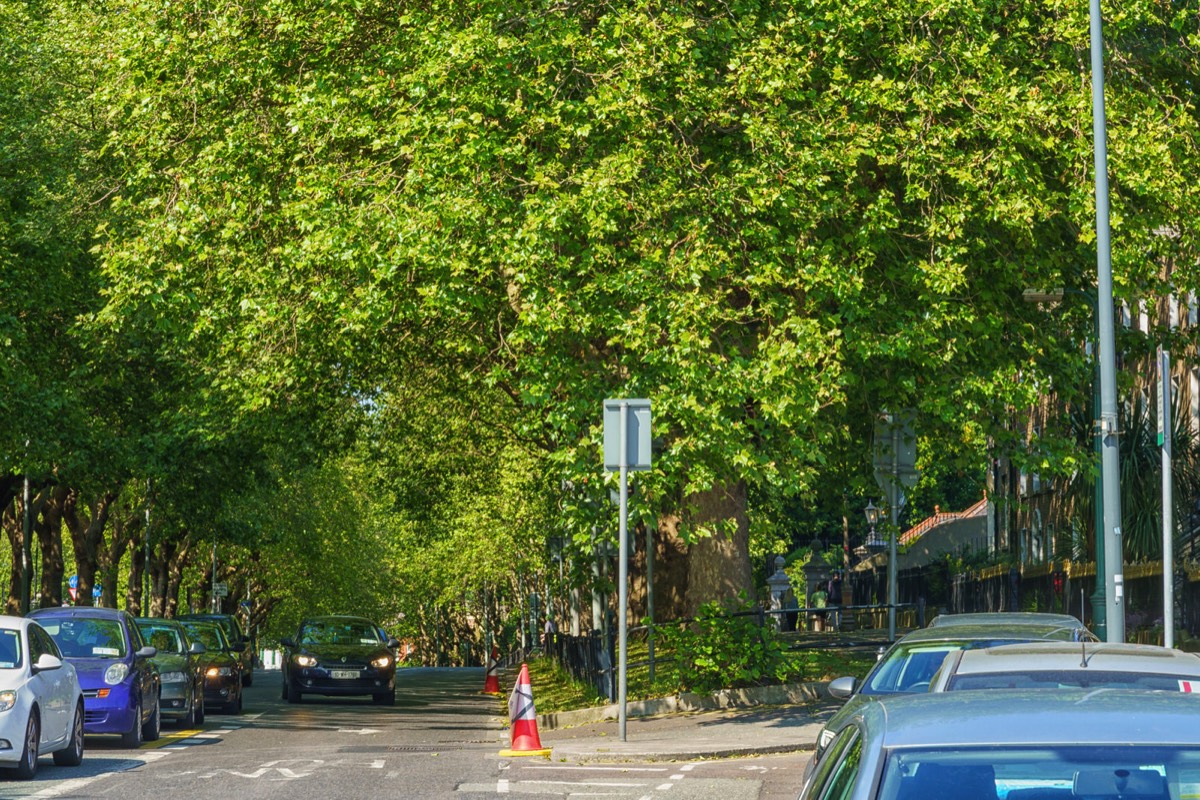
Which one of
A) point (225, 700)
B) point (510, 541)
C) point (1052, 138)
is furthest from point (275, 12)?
point (510, 541)

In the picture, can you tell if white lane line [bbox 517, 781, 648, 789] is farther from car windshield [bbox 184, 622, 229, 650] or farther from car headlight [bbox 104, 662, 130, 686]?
car windshield [bbox 184, 622, 229, 650]

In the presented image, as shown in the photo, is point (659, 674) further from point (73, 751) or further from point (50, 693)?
point (50, 693)

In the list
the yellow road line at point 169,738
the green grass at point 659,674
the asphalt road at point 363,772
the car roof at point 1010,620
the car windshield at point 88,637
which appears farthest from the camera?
the green grass at point 659,674

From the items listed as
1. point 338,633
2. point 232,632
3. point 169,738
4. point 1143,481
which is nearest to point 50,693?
point 169,738

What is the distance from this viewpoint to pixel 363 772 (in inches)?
656

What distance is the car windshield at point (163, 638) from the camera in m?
26.0

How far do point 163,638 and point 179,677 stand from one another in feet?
5.85

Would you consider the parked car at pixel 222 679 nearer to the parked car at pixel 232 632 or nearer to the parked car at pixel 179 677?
the parked car at pixel 179 677

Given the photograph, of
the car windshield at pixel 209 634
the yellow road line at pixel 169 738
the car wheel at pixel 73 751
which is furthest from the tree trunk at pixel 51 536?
the car wheel at pixel 73 751

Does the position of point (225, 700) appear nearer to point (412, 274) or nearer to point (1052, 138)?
point (412, 274)

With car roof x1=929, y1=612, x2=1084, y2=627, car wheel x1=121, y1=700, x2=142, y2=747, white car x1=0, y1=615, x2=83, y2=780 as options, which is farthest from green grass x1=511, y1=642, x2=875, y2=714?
car roof x1=929, y1=612, x2=1084, y2=627

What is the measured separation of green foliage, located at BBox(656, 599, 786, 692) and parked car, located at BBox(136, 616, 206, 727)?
6.81m

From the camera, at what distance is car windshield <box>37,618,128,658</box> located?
20562mm

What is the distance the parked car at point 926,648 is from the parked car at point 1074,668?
380 cm
